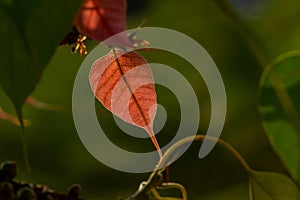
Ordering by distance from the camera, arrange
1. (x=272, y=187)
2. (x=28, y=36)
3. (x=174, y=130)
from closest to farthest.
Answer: (x=28, y=36)
(x=272, y=187)
(x=174, y=130)

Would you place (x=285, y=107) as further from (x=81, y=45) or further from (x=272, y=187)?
(x=81, y=45)

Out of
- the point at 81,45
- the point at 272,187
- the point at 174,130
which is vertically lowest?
the point at 174,130

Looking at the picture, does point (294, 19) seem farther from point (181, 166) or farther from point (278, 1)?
point (181, 166)

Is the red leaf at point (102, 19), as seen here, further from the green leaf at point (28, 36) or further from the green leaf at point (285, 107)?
the green leaf at point (285, 107)

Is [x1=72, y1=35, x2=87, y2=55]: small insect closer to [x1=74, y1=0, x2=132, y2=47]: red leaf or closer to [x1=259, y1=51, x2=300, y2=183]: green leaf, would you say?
[x1=74, y1=0, x2=132, y2=47]: red leaf

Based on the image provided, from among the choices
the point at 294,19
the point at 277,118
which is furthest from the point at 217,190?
the point at 277,118

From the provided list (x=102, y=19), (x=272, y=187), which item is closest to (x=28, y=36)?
(x=102, y=19)
